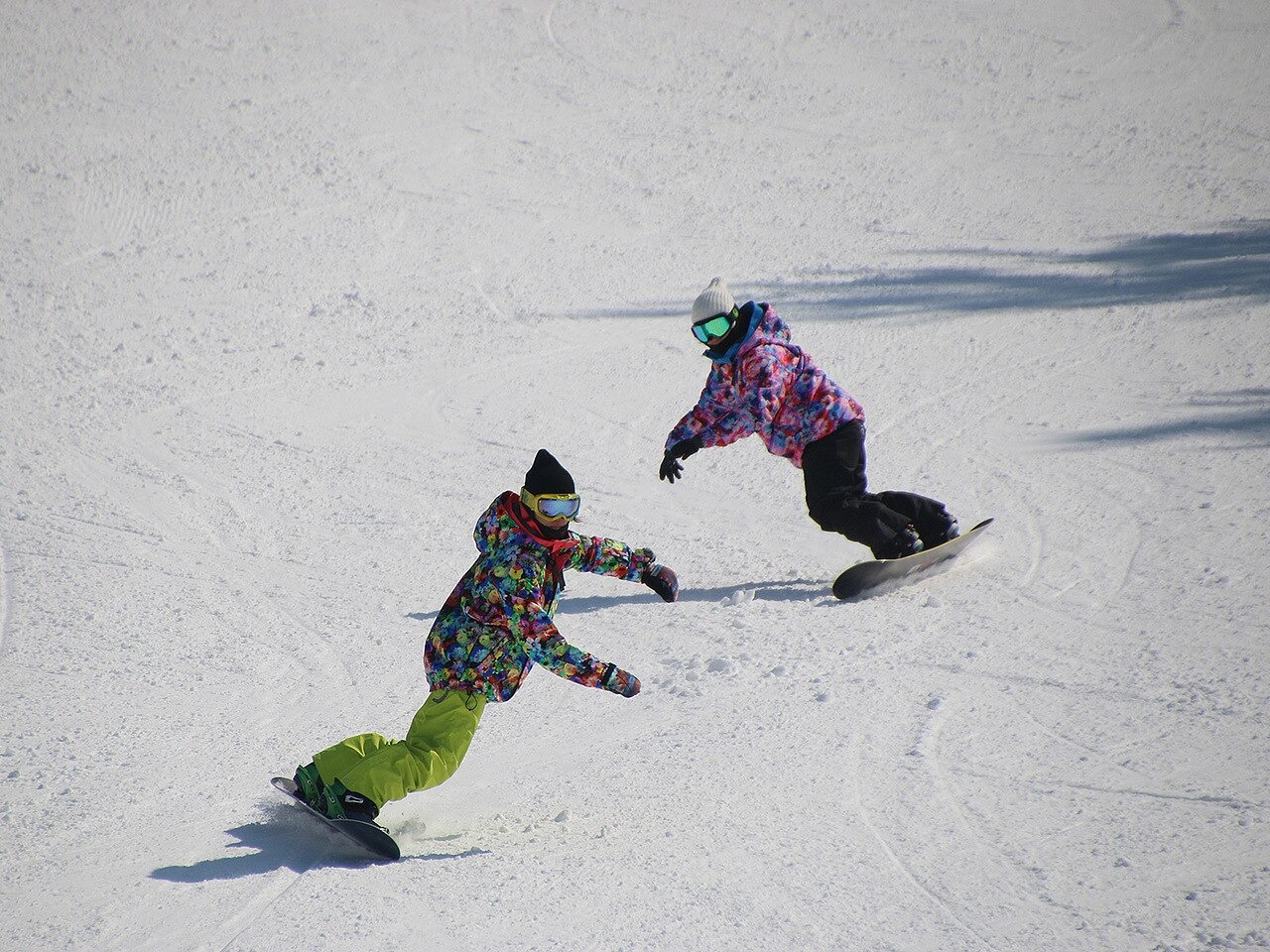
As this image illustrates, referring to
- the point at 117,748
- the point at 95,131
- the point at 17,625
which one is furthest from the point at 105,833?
the point at 95,131

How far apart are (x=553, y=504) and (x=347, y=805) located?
49.0 inches

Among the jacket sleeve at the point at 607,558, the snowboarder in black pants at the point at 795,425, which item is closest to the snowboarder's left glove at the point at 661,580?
the jacket sleeve at the point at 607,558

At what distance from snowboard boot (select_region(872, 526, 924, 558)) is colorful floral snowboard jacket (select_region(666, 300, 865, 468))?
623 millimetres

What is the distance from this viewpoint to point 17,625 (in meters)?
5.46

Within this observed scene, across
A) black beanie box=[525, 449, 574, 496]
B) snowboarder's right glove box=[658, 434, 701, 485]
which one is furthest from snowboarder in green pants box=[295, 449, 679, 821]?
snowboarder's right glove box=[658, 434, 701, 485]

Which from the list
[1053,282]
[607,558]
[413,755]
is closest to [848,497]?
[607,558]

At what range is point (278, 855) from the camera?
3.76 meters

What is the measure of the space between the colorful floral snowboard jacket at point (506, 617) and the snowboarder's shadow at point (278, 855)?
641 mm

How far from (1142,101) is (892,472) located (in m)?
8.50

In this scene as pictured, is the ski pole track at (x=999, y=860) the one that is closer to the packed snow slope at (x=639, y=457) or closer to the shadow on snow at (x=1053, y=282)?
the packed snow slope at (x=639, y=457)

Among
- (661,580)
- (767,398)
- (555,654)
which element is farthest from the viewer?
(767,398)

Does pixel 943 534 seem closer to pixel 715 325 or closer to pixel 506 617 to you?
pixel 715 325

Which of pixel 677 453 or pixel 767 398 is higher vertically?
pixel 767 398

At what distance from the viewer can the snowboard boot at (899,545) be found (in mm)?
5594
